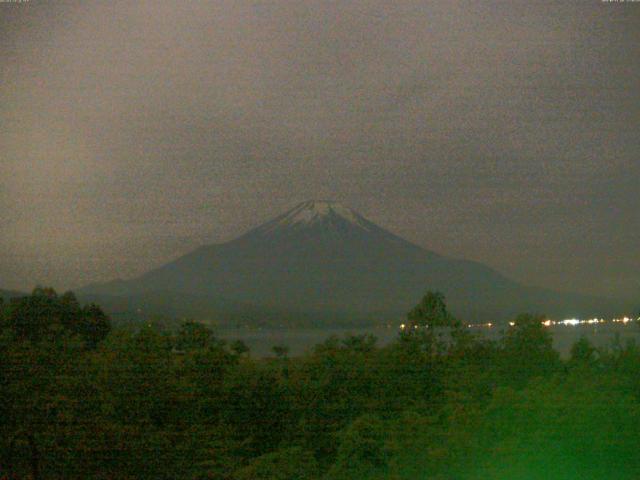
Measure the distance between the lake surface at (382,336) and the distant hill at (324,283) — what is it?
163mm

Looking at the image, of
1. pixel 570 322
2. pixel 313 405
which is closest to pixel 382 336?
pixel 313 405

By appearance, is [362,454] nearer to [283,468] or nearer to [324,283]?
[283,468]

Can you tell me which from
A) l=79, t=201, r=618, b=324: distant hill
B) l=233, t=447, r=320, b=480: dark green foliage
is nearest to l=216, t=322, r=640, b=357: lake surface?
l=79, t=201, r=618, b=324: distant hill

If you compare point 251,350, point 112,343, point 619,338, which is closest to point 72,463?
point 112,343

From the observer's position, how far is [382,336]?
10.8ft

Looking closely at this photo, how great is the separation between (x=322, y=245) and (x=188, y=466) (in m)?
3.61

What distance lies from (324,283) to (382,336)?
186 centimetres

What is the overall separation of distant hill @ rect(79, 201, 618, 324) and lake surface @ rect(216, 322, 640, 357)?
0.16 m

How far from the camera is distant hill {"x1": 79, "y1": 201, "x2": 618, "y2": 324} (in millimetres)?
3783

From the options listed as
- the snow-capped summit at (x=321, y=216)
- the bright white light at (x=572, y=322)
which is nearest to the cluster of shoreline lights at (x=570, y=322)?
the bright white light at (x=572, y=322)

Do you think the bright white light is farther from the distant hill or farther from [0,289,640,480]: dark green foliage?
[0,289,640,480]: dark green foliage

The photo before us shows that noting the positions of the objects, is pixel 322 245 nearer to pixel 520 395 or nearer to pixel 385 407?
pixel 385 407

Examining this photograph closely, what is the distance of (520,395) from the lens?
2408 millimetres

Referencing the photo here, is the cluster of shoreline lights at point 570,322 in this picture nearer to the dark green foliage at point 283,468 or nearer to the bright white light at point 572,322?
the bright white light at point 572,322
